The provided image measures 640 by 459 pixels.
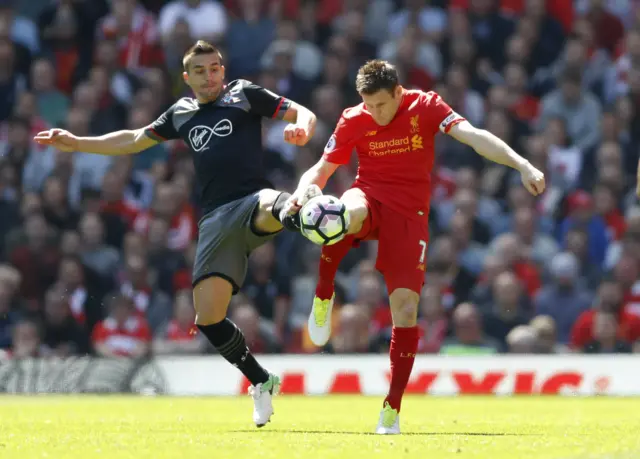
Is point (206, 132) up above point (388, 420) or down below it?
above

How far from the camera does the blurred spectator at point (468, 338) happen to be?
14.8 m

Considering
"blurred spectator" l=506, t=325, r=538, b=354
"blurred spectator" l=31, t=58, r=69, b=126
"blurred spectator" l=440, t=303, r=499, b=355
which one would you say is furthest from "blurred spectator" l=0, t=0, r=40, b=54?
"blurred spectator" l=506, t=325, r=538, b=354

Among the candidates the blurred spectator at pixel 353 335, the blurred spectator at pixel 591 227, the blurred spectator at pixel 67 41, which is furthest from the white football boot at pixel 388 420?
the blurred spectator at pixel 67 41

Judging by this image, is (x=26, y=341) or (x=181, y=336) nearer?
(x=26, y=341)

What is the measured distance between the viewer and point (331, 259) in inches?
374

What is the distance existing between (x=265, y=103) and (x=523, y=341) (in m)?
5.84

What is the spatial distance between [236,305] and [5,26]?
236 inches

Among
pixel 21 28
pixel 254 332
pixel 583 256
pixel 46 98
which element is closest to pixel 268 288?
pixel 254 332

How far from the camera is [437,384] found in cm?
1426

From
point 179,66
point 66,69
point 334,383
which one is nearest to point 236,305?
point 334,383

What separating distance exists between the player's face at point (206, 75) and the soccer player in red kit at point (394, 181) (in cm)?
115

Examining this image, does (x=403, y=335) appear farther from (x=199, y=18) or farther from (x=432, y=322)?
(x=199, y=18)

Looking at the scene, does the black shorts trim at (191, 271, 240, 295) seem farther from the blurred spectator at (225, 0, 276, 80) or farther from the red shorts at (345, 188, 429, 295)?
the blurred spectator at (225, 0, 276, 80)

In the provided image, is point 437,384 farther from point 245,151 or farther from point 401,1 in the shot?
point 401,1
